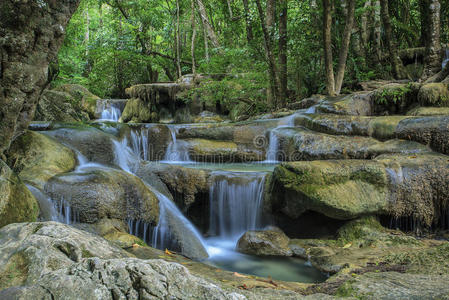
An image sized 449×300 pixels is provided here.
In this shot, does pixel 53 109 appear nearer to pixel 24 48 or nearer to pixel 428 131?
pixel 24 48

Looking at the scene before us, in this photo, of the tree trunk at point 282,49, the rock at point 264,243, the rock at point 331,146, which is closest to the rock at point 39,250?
the rock at point 264,243

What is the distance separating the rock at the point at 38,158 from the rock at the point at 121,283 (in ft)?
11.6

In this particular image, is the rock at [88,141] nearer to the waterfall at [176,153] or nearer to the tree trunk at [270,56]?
the waterfall at [176,153]

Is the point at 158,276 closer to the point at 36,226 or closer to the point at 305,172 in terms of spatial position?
the point at 36,226

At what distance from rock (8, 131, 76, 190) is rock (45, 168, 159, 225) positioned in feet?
1.10

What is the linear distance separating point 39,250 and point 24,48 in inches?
96.5

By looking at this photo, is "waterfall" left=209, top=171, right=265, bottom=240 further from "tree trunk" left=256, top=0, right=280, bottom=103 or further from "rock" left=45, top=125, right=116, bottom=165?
"tree trunk" left=256, top=0, right=280, bottom=103

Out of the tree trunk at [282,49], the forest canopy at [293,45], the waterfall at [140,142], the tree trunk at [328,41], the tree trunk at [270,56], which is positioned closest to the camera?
the waterfall at [140,142]

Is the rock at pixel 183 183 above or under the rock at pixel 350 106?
under

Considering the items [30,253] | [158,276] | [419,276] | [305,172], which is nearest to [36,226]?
[30,253]

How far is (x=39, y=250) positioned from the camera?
2096mm

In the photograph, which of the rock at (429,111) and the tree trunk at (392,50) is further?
the tree trunk at (392,50)

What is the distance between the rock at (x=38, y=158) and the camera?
4.84 meters

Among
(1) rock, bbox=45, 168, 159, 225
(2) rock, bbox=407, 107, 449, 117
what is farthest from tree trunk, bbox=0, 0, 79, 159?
(2) rock, bbox=407, 107, 449, 117
